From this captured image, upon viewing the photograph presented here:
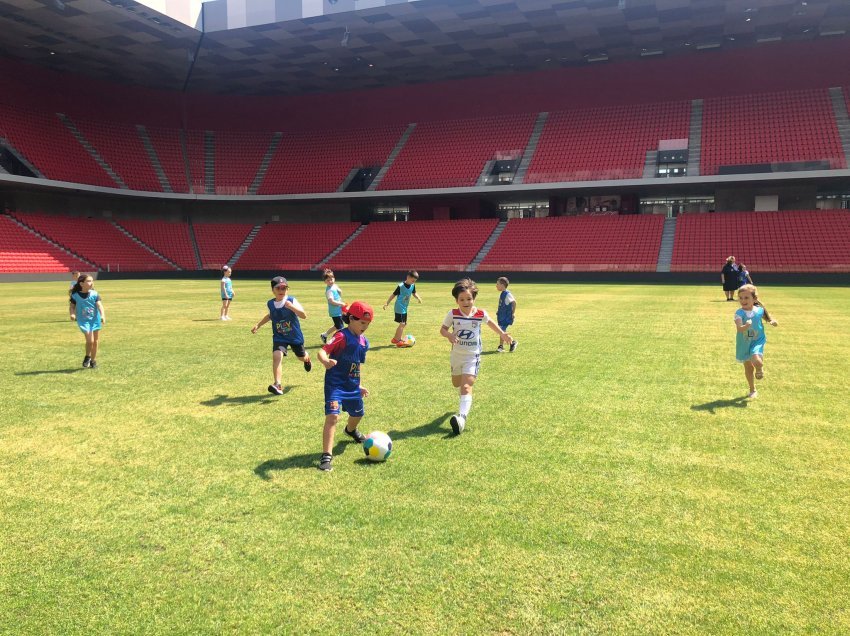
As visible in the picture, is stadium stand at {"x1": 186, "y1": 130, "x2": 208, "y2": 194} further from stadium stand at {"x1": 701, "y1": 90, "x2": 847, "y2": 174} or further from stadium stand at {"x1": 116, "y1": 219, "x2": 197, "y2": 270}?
stadium stand at {"x1": 701, "y1": 90, "x2": 847, "y2": 174}

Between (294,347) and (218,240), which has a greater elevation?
(218,240)

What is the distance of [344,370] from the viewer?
571 cm

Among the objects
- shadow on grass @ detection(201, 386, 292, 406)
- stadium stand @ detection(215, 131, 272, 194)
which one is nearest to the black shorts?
shadow on grass @ detection(201, 386, 292, 406)

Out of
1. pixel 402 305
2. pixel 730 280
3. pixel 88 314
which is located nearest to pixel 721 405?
pixel 402 305

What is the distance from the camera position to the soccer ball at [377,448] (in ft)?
18.2

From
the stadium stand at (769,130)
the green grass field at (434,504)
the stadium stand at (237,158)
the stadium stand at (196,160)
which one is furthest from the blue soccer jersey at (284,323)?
the stadium stand at (196,160)

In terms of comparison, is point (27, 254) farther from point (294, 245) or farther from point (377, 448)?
point (377, 448)

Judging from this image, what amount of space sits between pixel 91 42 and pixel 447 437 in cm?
4156

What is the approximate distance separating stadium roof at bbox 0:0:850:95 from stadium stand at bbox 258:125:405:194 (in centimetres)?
513

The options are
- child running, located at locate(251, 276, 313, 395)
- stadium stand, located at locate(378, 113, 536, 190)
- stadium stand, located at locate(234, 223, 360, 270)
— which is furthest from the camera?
stadium stand, located at locate(234, 223, 360, 270)

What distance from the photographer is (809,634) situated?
3.07 m

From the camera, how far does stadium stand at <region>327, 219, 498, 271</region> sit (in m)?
39.2

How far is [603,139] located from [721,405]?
3701cm

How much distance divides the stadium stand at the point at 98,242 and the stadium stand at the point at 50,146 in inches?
135
